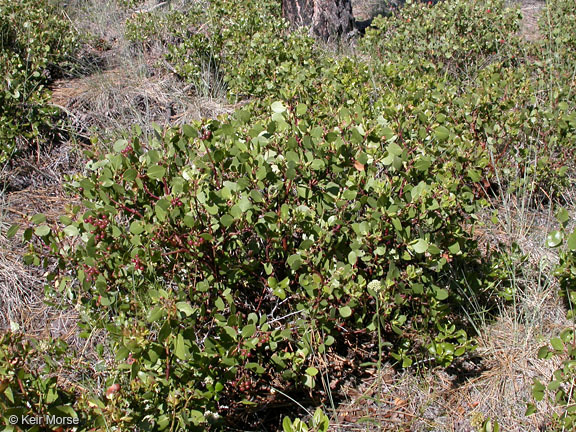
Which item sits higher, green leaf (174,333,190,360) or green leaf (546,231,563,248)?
green leaf (174,333,190,360)

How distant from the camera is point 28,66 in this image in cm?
425

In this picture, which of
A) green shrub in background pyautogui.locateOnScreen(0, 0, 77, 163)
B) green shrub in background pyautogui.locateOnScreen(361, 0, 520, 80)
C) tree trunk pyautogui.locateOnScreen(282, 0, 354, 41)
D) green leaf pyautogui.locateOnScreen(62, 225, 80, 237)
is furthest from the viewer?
tree trunk pyautogui.locateOnScreen(282, 0, 354, 41)

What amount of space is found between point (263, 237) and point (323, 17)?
3.94 meters

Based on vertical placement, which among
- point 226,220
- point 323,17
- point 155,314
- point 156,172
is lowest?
point 155,314

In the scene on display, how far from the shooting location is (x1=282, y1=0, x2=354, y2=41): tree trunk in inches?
215

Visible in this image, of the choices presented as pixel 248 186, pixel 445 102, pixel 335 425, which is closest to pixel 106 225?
pixel 248 186

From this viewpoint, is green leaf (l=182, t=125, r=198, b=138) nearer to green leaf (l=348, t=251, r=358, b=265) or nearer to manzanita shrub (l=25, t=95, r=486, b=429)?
manzanita shrub (l=25, t=95, r=486, b=429)

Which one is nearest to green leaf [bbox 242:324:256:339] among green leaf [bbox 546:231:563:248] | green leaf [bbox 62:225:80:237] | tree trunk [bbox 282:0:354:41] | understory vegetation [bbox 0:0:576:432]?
understory vegetation [bbox 0:0:576:432]

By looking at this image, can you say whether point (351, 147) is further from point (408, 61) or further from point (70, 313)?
point (408, 61)

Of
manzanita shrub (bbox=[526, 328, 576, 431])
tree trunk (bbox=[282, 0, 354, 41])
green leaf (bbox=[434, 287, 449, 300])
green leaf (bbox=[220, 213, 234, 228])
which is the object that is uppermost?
tree trunk (bbox=[282, 0, 354, 41])

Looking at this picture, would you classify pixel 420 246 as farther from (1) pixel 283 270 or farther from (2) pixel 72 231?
(2) pixel 72 231

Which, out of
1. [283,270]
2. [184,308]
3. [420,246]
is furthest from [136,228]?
[420,246]

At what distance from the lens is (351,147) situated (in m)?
2.24

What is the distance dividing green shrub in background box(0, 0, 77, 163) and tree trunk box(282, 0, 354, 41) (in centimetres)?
218
